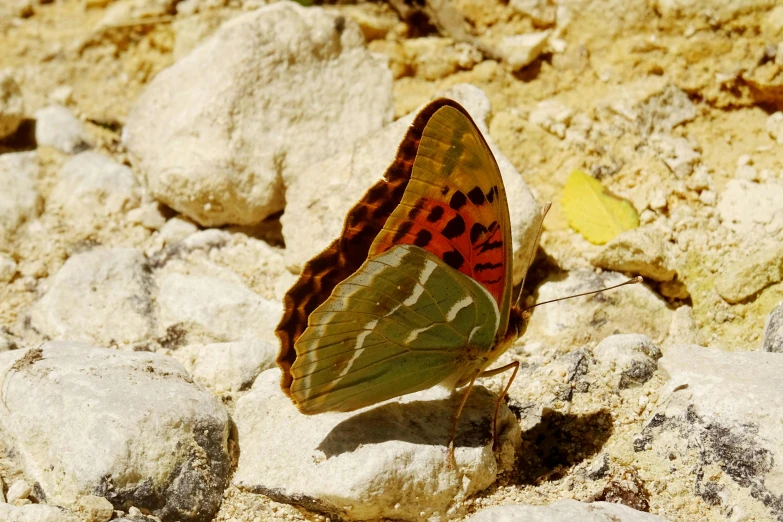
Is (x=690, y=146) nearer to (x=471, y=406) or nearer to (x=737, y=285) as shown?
(x=737, y=285)

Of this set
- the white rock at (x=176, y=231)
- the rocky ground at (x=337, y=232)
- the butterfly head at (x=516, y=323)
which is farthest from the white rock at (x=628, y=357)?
the white rock at (x=176, y=231)

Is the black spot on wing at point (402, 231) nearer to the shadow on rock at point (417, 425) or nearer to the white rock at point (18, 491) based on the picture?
the shadow on rock at point (417, 425)

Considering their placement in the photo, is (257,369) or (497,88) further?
(497,88)

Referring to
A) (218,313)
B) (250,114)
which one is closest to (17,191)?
(250,114)

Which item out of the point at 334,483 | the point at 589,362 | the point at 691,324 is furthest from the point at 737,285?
the point at 334,483

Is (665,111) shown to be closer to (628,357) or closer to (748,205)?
(748,205)

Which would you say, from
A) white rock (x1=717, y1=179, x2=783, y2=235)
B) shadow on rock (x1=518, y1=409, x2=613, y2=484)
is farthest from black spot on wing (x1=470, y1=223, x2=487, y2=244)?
white rock (x1=717, y1=179, x2=783, y2=235)
